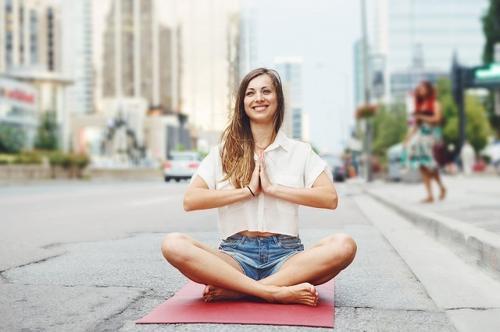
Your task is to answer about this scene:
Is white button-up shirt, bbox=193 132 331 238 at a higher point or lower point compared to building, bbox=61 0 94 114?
lower

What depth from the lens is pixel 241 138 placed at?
3.77 m

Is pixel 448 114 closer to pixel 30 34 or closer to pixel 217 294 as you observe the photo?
pixel 217 294

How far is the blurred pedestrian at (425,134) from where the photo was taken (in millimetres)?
11336

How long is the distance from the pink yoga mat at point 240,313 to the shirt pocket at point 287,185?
19.4 inches

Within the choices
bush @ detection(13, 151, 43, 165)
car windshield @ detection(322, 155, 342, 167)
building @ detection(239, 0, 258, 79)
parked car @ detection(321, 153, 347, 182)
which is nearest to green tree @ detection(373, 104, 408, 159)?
car windshield @ detection(322, 155, 342, 167)

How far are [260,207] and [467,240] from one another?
114 inches

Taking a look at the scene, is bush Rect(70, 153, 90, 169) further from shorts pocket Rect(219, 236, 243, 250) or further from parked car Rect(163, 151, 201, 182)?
shorts pocket Rect(219, 236, 243, 250)

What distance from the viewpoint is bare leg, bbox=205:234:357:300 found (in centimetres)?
358

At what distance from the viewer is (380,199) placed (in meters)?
15.1

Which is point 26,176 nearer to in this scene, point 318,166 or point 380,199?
point 380,199

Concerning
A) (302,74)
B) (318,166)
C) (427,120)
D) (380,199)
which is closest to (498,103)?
(380,199)

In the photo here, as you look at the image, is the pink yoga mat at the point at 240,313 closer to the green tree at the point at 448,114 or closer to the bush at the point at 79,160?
the bush at the point at 79,160

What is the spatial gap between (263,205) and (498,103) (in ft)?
103

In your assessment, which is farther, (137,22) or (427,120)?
(137,22)
